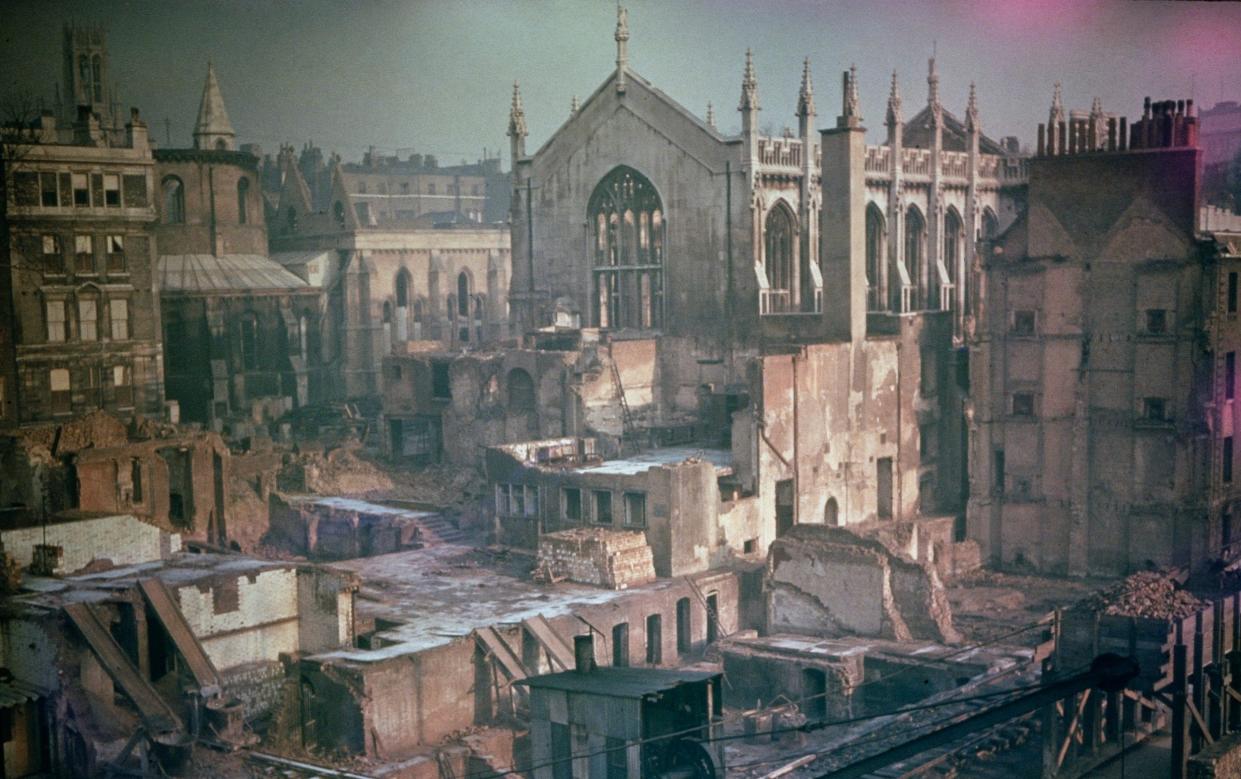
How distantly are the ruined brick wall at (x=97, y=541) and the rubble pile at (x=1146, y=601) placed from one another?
17.4 metres

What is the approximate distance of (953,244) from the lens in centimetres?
5094

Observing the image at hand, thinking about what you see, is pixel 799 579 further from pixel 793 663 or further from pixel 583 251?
pixel 583 251

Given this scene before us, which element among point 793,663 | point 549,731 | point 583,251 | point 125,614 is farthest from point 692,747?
point 583,251

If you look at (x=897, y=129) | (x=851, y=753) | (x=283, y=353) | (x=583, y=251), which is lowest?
(x=851, y=753)

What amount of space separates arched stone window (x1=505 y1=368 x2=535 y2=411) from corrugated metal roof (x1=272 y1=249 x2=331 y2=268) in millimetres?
15945

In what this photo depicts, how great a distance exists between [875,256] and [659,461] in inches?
594

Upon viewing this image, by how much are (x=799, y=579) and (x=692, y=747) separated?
11.3 m

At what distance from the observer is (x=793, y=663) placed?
89.0ft

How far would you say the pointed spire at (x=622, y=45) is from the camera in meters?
40.6

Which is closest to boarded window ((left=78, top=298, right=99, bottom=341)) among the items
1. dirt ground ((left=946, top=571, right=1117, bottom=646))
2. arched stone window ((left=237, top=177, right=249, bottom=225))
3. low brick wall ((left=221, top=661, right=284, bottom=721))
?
low brick wall ((left=221, top=661, right=284, bottom=721))

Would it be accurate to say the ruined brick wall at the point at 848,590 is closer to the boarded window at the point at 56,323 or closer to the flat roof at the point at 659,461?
the flat roof at the point at 659,461

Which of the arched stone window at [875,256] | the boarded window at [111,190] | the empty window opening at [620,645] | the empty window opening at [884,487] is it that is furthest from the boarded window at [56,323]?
the arched stone window at [875,256]

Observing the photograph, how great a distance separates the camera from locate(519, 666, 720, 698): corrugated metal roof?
1962cm

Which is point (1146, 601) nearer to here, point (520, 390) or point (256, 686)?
point (256, 686)
